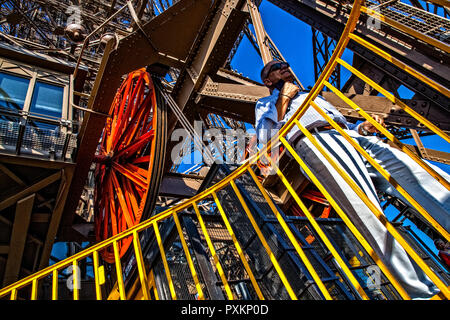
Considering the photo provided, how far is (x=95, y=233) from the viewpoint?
6992 mm

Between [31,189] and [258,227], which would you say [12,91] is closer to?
[31,189]

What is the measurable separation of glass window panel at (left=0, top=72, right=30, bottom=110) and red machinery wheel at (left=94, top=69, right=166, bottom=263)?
7.20 feet

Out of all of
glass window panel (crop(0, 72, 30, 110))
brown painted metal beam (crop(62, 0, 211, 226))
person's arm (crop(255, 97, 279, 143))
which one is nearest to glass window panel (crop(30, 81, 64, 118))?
glass window panel (crop(0, 72, 30, 110))

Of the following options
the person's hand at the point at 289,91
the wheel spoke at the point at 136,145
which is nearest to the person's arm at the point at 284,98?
the person's hand at the point at 289,91

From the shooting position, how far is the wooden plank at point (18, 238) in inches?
210

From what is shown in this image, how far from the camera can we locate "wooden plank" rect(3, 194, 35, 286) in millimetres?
5332

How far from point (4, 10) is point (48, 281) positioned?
44.2ft

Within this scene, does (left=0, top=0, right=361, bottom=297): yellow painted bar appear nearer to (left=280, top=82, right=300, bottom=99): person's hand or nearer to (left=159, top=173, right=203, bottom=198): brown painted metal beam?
(left=280, top=82, right=300, bottom=99): person's hand

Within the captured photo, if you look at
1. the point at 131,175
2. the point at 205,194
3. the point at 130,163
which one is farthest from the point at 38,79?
the point at 205,194

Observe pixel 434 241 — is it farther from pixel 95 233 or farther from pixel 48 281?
pixel 48 281

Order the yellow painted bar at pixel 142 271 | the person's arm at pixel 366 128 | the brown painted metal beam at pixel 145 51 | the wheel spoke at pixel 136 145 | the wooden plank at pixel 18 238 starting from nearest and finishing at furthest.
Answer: the yellow painted bar at pixel 142 271
the person's arm at pixel 366 128
the brown painted metal beam at pixel 145 51
the wooden plank at pixel 18 238
the wheel spoke at pixel 136 145

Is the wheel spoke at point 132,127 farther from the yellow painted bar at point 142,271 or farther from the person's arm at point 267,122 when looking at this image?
the person's arm at point 267,122

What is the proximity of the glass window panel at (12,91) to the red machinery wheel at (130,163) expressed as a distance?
220 centimetres
